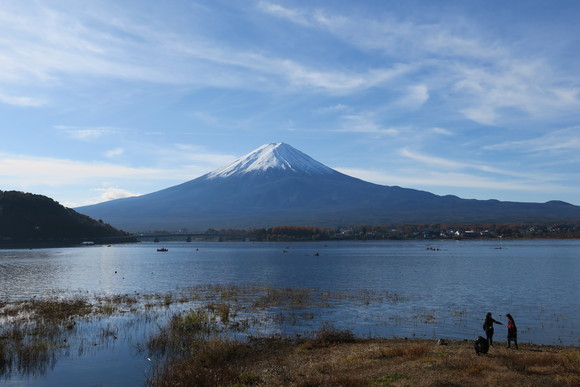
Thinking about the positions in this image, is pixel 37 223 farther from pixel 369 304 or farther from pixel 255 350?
pixel 255 350

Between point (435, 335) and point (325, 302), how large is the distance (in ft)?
43.0

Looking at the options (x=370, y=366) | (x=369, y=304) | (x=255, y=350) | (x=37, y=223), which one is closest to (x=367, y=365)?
(x=370, y=366)

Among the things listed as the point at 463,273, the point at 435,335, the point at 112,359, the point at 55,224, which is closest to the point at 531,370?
the point at 435,335

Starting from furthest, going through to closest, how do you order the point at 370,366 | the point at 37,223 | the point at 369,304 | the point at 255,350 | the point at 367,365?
the point at 37,223 < the point at 369,304 < the point at 255,350 < the point at 367,365 < the point at 370,366

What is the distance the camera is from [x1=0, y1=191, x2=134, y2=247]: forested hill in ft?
511

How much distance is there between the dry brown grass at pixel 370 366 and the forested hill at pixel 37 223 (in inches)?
6041

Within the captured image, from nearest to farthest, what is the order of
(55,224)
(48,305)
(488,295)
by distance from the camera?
(48,305) < (488,295) < (55,224)

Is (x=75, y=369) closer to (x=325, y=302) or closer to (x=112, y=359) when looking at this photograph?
(x=112, y=359)

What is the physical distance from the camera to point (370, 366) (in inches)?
730

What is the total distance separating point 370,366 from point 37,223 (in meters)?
169

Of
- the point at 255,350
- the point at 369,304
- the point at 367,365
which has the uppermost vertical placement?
the point at 367,365

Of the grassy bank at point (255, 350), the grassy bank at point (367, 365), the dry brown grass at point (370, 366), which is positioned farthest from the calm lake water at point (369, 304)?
the dry brown grass at point (370, 366)

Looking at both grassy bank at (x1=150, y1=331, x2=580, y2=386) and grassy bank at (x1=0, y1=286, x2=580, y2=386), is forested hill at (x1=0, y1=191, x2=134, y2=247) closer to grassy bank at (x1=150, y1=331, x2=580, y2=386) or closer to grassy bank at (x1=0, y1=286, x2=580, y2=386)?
grassy bank at (x1=0, y1=286, x2=580, y2=386)

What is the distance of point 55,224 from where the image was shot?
564 feet
